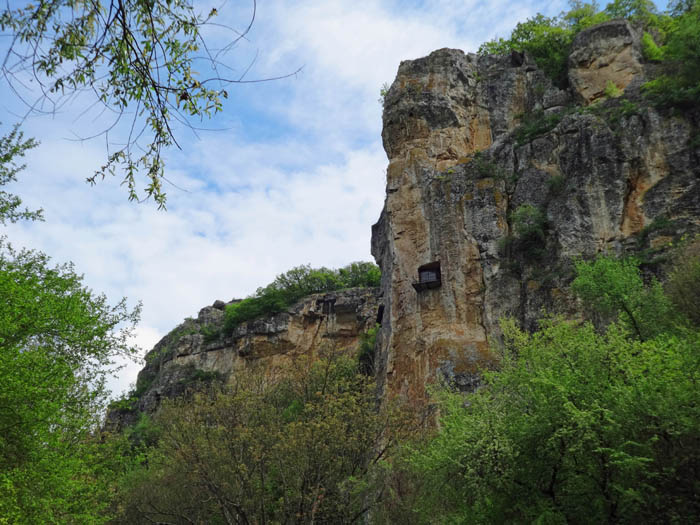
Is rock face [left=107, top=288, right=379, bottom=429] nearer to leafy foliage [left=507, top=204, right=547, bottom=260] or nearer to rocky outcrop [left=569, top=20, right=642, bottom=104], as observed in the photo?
leafy foliage [left=507, top=204, right=547, bottom=260]

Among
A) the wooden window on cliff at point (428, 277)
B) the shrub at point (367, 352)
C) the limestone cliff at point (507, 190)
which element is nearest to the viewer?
the limestone cliff at point (507, 190)

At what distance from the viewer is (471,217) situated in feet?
95.6

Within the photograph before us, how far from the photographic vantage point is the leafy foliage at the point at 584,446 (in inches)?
433

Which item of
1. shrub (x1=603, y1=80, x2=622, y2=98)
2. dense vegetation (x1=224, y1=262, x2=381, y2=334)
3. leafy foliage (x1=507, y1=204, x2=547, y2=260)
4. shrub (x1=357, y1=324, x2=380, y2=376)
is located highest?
shrub (x1=603, y1=80, x2=622, y2=98)

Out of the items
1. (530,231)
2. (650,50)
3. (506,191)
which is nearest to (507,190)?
(506,191)

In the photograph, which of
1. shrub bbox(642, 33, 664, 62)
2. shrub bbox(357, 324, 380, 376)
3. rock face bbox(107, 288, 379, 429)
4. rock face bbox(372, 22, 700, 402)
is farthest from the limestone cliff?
rock face bbox(107, 288, 379, 429)

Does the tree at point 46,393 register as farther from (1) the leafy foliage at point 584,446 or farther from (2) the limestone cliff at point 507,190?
(2) the limestone cliff at point 507,190

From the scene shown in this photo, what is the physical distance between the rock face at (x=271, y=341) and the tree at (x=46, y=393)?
87.8 ft

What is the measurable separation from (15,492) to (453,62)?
31782 millimetres

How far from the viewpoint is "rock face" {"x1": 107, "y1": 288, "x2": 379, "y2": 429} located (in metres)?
44.5

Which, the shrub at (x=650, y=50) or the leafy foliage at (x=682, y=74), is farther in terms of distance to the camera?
the shrub at (x=650, y=50)

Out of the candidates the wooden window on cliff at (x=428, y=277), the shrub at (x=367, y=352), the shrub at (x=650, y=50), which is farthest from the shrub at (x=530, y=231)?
the shrub at (x=367, y=352)

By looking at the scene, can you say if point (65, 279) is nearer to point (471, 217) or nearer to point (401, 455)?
point (401, 455)

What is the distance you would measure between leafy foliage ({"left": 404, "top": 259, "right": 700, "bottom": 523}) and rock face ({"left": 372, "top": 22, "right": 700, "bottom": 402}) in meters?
10.5
